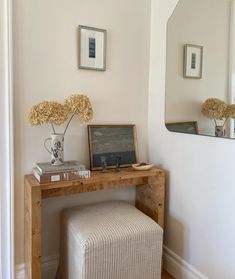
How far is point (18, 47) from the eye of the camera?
63.9 inches

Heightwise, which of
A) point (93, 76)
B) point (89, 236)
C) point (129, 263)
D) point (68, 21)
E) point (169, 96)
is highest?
point (68, 21)

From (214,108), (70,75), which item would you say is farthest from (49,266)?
(214,108)

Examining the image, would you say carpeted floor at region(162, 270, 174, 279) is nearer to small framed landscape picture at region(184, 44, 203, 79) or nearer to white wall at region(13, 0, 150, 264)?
white wall at region(13, 0, 150, 264)

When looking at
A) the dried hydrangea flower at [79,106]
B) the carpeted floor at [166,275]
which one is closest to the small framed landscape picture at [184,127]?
the dried hydrangea flower at [79,106]

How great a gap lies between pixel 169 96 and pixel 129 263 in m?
1.11

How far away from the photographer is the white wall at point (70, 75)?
166 cm

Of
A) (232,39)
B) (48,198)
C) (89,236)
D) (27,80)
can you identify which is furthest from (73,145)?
(232,39)

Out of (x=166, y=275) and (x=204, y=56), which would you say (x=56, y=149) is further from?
(x=166, y=275)

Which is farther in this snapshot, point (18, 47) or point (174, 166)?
point (174, 166)

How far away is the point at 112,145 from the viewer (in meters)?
1.93

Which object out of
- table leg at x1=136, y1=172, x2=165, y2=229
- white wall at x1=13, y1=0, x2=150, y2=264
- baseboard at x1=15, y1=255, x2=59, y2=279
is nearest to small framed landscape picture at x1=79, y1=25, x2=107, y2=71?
white wall at x1=13, y1=0, x2=150, y2=264

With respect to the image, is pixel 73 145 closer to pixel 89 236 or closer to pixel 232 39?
pixel 89 236

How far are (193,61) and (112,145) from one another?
2.56 feet

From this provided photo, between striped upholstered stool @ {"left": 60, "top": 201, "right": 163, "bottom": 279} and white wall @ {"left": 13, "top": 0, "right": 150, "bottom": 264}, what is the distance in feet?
0.85
